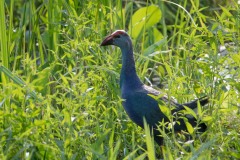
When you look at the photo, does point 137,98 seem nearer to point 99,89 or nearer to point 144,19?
point 99,89

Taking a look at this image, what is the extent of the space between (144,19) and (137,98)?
1027 millimetres

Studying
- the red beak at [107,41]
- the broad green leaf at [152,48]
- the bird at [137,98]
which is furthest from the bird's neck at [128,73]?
the broad green leaf at [152,48]

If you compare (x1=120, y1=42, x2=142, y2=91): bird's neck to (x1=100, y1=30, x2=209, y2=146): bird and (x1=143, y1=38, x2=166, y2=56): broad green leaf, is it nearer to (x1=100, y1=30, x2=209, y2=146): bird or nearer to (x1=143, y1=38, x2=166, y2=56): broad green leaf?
(x1=100, y1=30, x2=209, y2=146): bird

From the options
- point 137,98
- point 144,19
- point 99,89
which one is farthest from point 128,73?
point 144,19

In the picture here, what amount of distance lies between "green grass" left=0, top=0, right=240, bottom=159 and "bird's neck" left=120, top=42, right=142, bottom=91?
0.07m

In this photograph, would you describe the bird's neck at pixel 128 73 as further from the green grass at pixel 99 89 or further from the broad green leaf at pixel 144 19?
the broad green leaf at pixel 144 19

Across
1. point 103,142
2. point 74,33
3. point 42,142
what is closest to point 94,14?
point 74,33

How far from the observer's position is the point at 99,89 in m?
5.11

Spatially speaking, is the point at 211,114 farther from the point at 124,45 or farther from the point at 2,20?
the point at 2,20

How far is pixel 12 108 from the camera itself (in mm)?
4660

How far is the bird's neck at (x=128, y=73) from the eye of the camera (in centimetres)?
543

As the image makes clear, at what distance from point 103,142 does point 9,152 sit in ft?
2.36

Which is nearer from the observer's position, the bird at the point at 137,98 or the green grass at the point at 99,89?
the green grass at the point at 99,89

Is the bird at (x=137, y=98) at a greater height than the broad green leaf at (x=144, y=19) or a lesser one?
lesser
